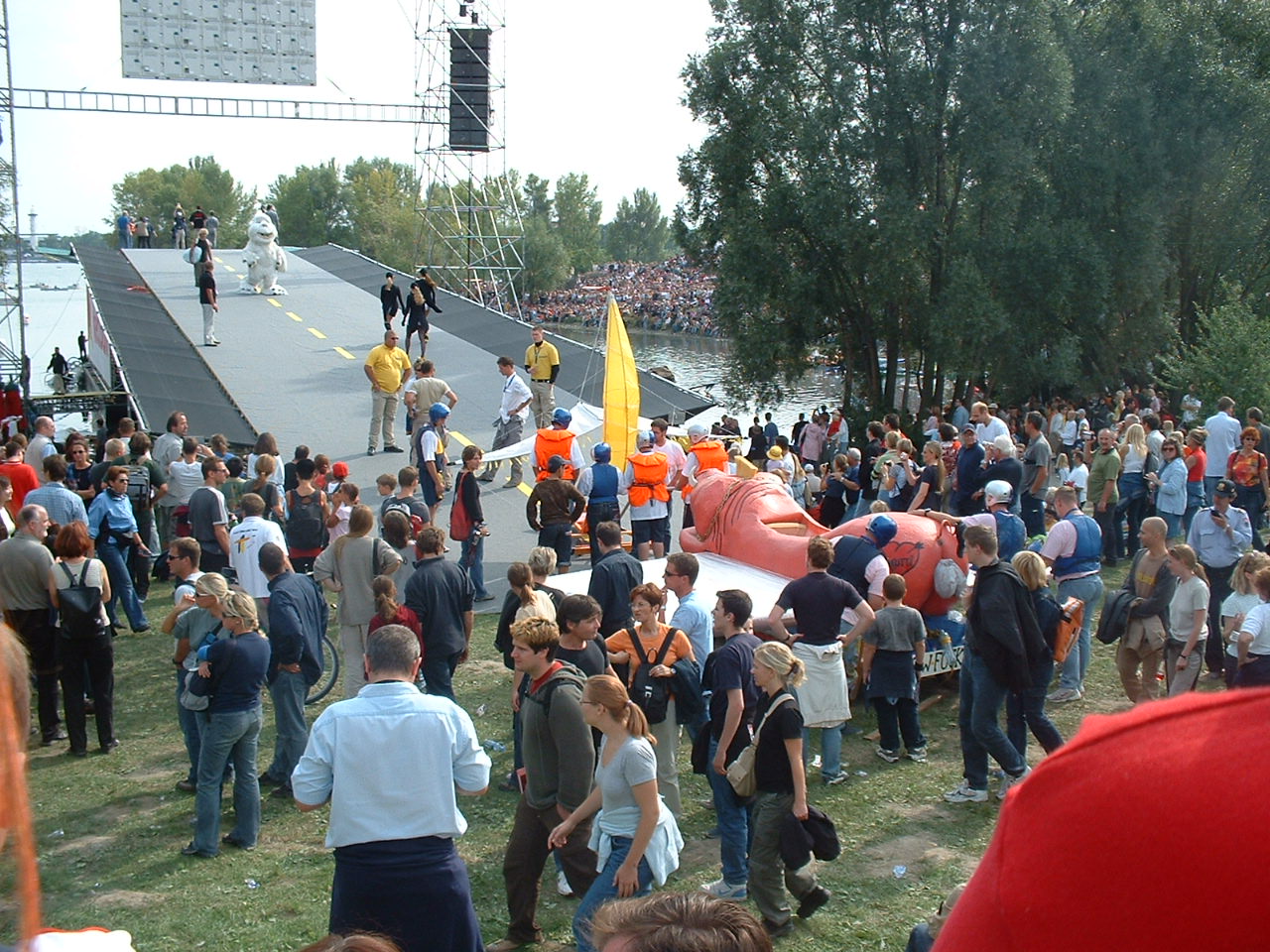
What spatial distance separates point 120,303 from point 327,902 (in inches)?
937

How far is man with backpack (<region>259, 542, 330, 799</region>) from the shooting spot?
7.40m

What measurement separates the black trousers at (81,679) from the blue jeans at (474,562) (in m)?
3.39

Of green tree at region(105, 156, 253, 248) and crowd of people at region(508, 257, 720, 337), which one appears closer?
crowd of people at region(508, 257, 720, 337)

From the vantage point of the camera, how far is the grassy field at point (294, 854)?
614 centimetres

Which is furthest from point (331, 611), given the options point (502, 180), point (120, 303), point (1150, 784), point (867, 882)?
point (502, 180)

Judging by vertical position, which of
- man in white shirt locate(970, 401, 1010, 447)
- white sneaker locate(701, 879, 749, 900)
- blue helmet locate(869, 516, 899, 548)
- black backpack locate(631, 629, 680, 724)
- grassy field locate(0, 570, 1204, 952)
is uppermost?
man in white shirt locate(970, 401, 1010, 447)

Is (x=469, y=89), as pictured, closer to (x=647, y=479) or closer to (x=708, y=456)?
(x=708, y=456)

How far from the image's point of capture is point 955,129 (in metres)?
23.4

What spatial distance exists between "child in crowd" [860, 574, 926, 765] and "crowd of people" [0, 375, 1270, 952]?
0.02 meters

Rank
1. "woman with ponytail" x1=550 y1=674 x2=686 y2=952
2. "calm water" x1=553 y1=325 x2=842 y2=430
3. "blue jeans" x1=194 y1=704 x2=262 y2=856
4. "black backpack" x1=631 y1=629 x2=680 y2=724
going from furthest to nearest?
"calm water" x1=553 y1=325 x2=842 y2=430
"blue jeans" x1=194 y1=704 x2=262 y2=856
"black backpack" x1=631 y1=629 x2=680 y2=724
"woman with ponytail" x1=550 y1=674 x2=686 y2=952

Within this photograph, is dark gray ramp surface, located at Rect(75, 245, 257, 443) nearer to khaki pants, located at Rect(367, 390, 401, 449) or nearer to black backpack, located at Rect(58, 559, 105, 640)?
khaki pants, located at Rect(367, 390, 401, 449)

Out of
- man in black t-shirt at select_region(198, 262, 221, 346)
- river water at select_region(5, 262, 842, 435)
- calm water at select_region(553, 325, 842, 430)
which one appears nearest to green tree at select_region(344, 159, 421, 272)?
calm water at select_region(553, 325, 842, 430)

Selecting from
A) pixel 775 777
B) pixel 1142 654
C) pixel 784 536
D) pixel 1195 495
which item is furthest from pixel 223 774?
pixel 1195 495

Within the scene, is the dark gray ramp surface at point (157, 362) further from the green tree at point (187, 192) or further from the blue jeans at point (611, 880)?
the green tree at point (187, 192)
